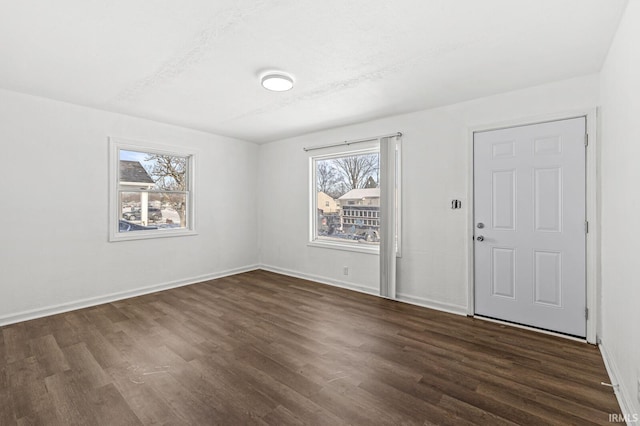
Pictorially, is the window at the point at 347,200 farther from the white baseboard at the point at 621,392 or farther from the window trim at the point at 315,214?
the white baseboard at the point at 621,392

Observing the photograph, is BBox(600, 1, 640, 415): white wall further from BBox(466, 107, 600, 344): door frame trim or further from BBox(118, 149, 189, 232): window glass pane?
BBox(118, 149, 189, 232): window glass pane

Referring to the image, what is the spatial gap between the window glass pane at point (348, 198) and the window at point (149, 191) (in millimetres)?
2165

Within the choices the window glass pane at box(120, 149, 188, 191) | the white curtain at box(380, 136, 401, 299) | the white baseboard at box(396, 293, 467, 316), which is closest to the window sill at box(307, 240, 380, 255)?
the white curtain at box(380, 136, 401, 299)

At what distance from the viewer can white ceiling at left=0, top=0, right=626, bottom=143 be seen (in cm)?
185

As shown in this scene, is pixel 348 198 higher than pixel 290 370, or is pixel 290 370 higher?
pixel 348 198

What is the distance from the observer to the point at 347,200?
186 inches

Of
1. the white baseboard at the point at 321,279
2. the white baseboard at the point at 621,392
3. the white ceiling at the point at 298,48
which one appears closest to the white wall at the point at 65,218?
the white ceiling at the point at 298,48

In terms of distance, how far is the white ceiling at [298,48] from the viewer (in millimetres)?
1853

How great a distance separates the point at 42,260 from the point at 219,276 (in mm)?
2341

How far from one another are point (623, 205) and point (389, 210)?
90.4 inches

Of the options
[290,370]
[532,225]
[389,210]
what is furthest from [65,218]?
[532,225]

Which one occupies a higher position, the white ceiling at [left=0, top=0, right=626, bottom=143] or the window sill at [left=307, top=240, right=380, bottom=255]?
the white ceiling at [left=0, top=0, right=626, bottom=143]

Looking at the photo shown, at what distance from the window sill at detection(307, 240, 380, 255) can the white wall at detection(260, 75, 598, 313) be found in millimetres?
77

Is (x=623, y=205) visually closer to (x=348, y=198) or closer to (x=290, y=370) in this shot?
(x=290, y=370)
